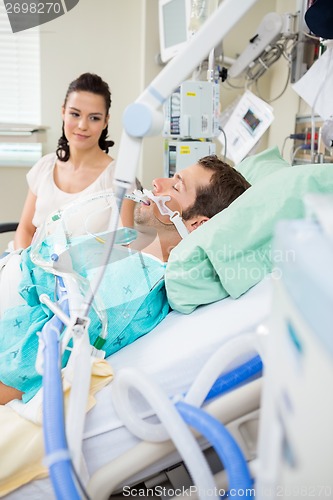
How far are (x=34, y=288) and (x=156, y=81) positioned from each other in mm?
803

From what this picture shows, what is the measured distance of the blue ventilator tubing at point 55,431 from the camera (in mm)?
728

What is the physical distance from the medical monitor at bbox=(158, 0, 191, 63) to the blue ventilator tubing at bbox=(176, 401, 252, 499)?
102 inches

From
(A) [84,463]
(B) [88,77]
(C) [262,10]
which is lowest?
(A) [84,463]

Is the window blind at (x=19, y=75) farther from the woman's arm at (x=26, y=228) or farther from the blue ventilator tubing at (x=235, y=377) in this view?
the blue ventilator tubing at (x=235, y=377)

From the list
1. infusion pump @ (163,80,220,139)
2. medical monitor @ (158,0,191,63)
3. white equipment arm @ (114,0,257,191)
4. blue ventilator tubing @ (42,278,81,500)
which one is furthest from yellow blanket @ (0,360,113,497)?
medical monitor @ (158,0,191,63)

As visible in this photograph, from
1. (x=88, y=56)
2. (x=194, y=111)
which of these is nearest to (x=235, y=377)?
(x=194, y=111)

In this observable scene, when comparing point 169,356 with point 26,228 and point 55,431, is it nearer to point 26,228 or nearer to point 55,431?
point 55,431

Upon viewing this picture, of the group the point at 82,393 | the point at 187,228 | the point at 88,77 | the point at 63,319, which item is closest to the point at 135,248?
the point at 187,228

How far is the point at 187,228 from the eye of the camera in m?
1.68

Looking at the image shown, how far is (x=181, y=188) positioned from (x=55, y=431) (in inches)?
41.5

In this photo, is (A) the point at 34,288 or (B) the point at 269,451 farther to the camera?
(A) the point at 34,288

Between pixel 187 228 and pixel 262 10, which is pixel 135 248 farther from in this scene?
pixel 262 10

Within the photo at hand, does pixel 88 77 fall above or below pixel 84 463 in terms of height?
above

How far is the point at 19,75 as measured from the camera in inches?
136
